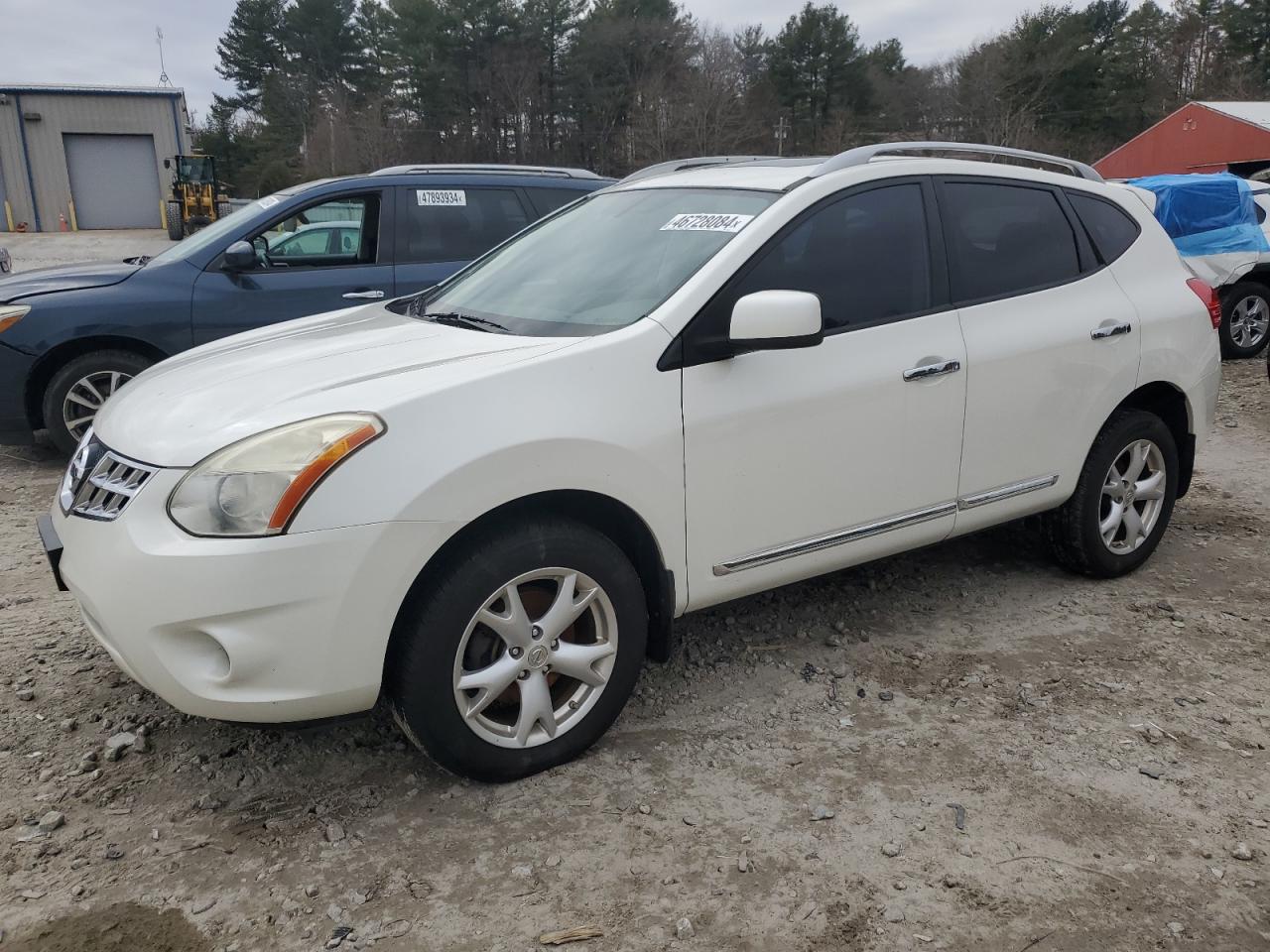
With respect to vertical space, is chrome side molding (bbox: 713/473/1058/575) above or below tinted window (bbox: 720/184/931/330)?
below

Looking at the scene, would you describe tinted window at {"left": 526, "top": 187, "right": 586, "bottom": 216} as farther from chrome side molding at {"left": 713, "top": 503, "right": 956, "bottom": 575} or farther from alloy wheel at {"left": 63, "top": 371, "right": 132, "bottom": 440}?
chrome side molding at {"left": 713, "top": 503, "right": 956, "bottom": 575}

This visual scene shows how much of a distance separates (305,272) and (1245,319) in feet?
30.0

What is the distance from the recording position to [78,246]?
34.6 metres

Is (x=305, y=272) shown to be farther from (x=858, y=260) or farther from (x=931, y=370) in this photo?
(x=931, y=370)

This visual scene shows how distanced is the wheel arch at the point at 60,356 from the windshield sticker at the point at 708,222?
422 cm

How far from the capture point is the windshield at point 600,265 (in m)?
3.11

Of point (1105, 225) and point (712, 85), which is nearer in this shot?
point (1105, 225)

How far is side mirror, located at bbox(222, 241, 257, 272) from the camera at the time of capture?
6.14 m

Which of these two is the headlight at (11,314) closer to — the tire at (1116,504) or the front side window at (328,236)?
the front side window at (328,236)

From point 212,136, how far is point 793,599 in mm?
60803

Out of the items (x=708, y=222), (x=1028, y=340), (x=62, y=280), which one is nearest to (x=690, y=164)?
(x=708, y=222)

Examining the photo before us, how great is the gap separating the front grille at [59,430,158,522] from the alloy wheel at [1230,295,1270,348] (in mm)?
10531

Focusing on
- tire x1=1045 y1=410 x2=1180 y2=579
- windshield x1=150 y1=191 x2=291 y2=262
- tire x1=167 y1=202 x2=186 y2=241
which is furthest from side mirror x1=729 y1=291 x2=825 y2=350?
tire x1=167 y1=202 x2=186 y2=241

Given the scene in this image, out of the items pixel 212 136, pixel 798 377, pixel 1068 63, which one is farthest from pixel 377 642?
pixel 212 136
